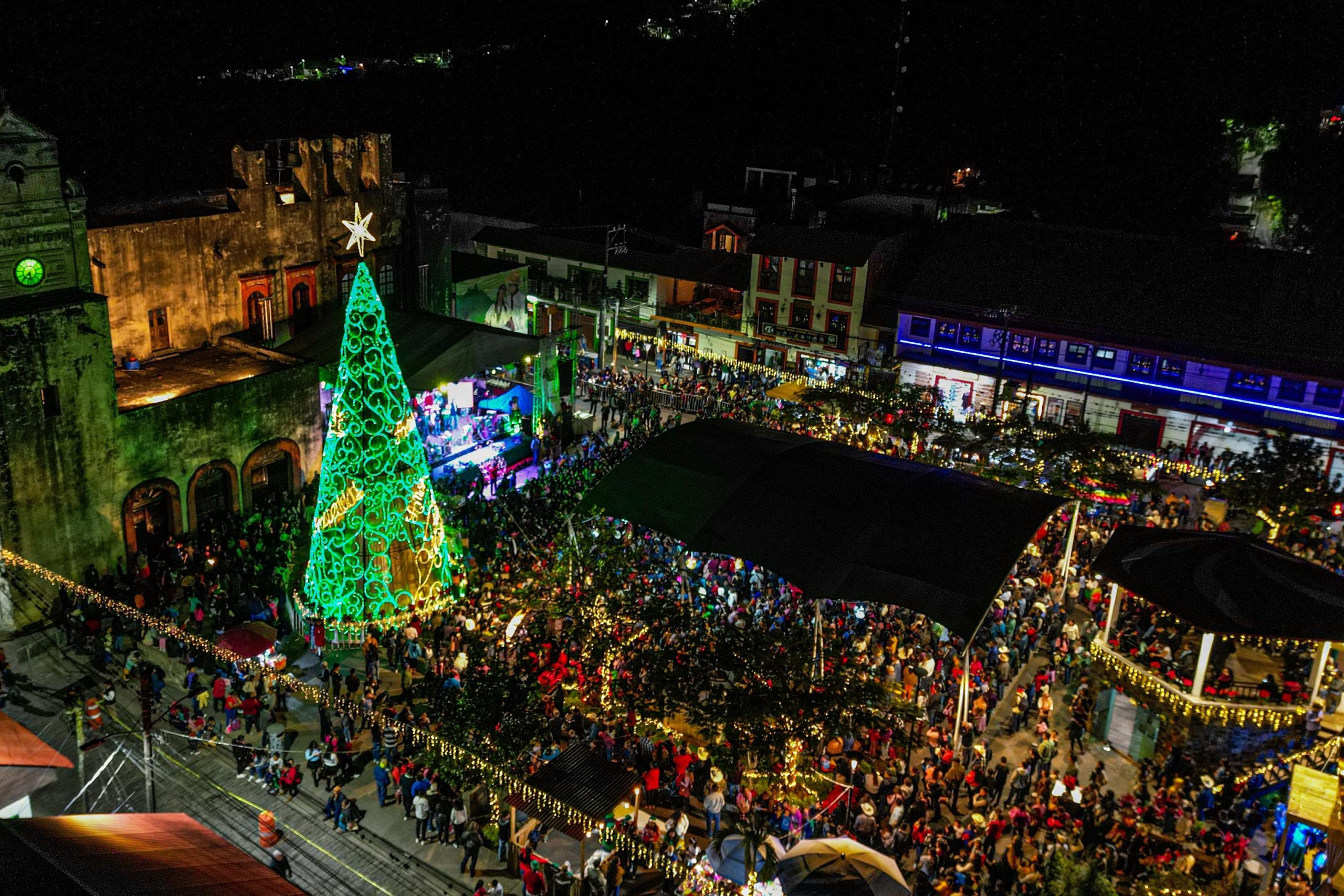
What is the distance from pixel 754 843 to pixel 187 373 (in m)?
21.4

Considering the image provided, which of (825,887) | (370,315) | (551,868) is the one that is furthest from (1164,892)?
(370,315)

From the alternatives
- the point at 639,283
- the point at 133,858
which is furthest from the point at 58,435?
the point at 639,283

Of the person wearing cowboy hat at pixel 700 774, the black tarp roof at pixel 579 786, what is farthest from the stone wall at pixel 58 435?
the person wearing cowboy hat at pixel 700 774

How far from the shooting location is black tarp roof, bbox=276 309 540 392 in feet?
98.6

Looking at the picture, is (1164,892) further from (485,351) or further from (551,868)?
(485,351)

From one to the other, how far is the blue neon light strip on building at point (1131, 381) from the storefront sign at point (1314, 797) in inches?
881

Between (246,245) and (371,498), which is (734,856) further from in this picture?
(246,245)

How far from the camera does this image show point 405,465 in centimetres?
2027

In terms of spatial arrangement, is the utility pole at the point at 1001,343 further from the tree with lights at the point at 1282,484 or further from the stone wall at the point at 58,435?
the stone wall at the point at 58,435

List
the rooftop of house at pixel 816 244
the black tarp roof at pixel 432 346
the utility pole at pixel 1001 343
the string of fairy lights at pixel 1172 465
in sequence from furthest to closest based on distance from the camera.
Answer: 1. the rooftop of house at pixel 816 244
2. the utility pole at pixel 1001 343
3. the string of fairy lights at pixel 1172 465
4. the black tarp roof at pixel 432 346

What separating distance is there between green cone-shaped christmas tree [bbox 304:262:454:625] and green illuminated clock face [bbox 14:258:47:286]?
7.78 meters

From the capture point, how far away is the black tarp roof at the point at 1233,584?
16797 mm

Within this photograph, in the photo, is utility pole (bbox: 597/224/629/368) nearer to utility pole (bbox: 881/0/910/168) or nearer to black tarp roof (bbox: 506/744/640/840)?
utility pole (bbox: 881/0/910/168)

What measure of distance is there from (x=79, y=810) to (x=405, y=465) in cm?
831
